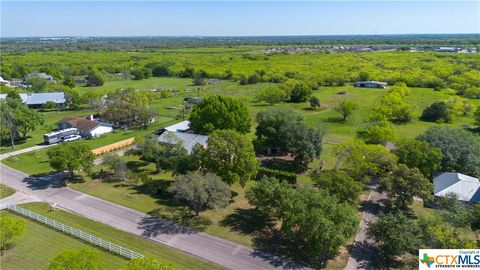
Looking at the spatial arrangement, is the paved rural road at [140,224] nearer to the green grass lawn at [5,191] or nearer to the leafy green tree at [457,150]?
the green grass lawn at [5,191]

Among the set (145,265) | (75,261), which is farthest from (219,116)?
(145,265)

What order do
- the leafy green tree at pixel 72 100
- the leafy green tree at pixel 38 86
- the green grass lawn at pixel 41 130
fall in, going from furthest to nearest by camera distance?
1. the leafy green tree at pixel 38 86
2. the leafy green tree at pixel 72 100
3. the green grass lawn at pixel 41 130

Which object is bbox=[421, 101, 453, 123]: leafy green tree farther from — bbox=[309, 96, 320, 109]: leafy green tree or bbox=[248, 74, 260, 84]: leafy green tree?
bbox=[248, 74, 260, 84]: leafy green tree

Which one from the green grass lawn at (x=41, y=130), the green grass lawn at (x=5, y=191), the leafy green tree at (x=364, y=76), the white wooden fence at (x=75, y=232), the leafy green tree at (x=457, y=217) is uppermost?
the leafy green tree at (x=364, y=76)

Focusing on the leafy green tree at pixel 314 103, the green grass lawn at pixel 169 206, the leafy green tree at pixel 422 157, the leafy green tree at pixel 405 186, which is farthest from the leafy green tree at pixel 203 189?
the leafy green tree at pixel 314 103

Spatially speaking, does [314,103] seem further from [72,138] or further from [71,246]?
[71,246]

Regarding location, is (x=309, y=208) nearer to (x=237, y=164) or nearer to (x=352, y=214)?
(x=352, y=214)
